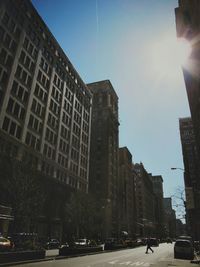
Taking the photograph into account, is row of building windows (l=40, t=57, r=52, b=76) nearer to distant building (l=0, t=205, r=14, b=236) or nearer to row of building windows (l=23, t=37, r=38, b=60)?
row of building windows (l=23, t=37, r=38, b=60)

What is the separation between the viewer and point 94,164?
4058 inches

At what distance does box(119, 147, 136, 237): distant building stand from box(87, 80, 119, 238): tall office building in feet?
38.3

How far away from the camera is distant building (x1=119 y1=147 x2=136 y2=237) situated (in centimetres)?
11662

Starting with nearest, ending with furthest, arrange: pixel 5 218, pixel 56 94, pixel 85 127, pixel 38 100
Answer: pixel 5 218
pixel 38 100
pixel 56 94
pixel 85 127

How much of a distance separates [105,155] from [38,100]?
172 feet

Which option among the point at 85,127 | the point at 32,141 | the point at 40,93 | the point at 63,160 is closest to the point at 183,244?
the point at 32,141

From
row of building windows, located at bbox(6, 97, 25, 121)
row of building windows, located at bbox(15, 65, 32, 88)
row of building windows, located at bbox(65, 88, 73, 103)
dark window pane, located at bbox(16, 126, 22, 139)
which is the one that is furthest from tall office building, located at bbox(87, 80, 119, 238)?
row of building windows, located at bbox(15, 65, 32, 88)

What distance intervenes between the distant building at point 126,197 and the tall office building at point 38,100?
45.1 meters

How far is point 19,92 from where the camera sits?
49688 millimetres

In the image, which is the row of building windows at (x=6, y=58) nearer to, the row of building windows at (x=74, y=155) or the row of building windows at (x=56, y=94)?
the row of building windows at (x=56, y=94)

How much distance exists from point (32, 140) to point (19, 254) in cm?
3393

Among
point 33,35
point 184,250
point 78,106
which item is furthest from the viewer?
point 78,106

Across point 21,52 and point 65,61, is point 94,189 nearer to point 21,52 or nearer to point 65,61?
point 65,61

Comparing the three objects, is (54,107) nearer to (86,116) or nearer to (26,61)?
(26,61)
